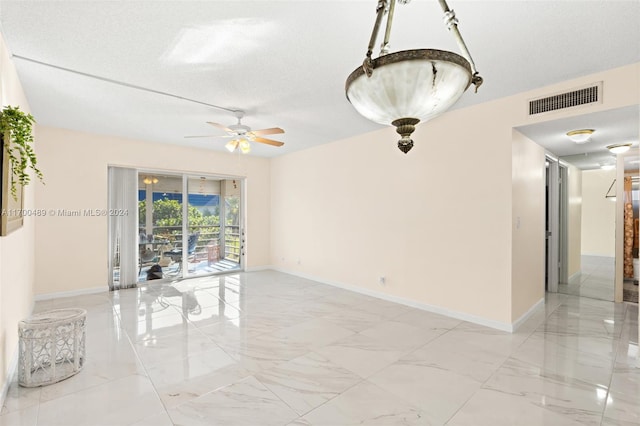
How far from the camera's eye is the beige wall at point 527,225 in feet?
11.5

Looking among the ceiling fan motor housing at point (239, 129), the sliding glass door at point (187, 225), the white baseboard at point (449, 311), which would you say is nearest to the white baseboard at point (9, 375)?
the ceiling fan motor housing at point (239, 129)

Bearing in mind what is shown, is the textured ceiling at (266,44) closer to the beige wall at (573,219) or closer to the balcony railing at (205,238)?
the balcony railing at (205,238)

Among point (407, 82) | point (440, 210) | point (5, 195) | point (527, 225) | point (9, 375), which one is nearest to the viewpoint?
point (407, 82)

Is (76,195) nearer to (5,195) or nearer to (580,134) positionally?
(5,195)

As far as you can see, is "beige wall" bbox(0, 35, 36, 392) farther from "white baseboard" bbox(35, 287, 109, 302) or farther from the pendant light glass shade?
the pendant light glass shade

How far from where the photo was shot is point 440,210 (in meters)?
4.02

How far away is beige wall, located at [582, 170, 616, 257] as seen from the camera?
8227 mm

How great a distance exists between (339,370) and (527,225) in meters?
3.02

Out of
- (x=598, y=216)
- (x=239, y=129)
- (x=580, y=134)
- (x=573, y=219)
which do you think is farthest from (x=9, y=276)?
(x=598, y=216)

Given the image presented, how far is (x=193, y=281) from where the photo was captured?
593 cm

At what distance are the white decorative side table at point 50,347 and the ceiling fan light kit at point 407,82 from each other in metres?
2.99

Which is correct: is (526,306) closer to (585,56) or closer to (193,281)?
(585,56)

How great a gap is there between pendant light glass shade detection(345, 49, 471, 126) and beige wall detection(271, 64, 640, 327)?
298 cm

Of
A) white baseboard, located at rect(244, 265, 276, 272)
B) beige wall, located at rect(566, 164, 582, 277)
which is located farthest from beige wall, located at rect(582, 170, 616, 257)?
white baseboard, located at rect(244, 265, 276, 272)
